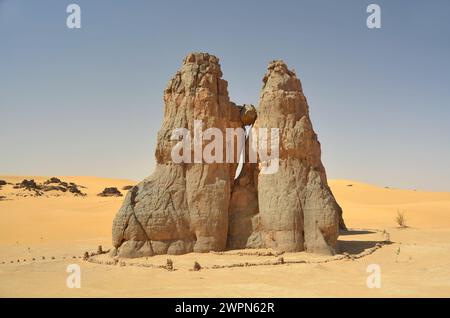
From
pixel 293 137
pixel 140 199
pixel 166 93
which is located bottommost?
pixel 140 199

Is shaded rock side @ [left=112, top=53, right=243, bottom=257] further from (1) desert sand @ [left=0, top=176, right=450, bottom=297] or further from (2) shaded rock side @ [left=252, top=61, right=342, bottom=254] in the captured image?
(2) shaded rock side @ [left=252, top=61, right=342, bottom=254]

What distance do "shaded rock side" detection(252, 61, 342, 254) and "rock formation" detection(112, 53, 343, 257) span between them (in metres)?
0.03

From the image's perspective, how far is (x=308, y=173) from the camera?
44.8 ft

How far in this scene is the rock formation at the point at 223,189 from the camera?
12695 mm

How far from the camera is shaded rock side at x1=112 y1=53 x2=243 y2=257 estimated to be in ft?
41.6

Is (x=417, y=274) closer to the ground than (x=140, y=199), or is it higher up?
closer to the ground

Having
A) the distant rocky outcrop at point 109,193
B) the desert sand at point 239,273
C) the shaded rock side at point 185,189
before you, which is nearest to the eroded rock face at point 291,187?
the desert sand at point 239,273

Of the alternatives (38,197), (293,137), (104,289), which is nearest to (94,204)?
(38,197)

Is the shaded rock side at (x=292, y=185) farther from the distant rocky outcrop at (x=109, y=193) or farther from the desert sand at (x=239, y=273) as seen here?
the distant rocky outcrop at (x=109, y=193)

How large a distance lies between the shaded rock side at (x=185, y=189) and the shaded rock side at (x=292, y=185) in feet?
4.08

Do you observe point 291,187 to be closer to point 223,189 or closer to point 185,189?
point 223,189
